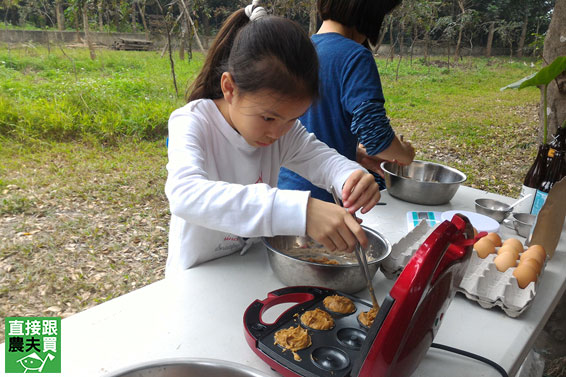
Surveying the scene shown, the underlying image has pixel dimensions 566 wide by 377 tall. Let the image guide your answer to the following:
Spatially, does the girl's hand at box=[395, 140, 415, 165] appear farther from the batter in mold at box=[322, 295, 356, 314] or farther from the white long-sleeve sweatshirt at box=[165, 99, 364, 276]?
the batter in mold at box=[322, 295, 356, 314]

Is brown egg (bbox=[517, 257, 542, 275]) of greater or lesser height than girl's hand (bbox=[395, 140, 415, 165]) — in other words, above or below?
below

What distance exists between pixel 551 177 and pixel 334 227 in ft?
3.47

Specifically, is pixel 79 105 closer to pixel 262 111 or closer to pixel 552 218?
pixel 262 111

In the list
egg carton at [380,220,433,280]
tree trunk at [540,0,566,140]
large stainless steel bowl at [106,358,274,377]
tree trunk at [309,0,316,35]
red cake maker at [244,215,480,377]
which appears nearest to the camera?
red cake maker at [244,215,480,377]

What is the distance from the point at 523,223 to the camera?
1.37 meters

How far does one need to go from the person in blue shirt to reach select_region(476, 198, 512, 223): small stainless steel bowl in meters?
0.31

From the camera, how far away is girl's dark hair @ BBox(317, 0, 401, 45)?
4.88ft

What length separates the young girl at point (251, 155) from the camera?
848mm

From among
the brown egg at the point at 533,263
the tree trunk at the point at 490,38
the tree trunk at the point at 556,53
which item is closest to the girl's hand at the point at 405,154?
the brown egg at the point at 533,263

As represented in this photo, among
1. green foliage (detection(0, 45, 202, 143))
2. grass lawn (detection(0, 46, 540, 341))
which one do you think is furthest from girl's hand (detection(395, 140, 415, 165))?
green foliage (detection(0, 45, 202, 143))

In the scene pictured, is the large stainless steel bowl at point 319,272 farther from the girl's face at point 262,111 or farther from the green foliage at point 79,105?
the green foliage at point 79,105

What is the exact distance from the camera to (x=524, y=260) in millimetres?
1065

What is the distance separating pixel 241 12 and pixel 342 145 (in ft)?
2.15

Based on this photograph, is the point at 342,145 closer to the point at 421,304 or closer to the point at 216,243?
the point at 216,243
